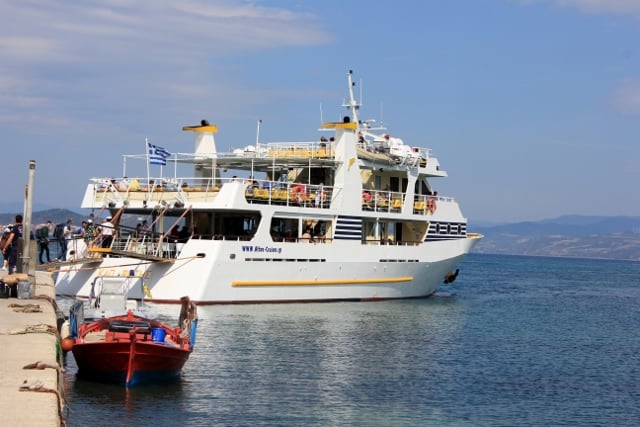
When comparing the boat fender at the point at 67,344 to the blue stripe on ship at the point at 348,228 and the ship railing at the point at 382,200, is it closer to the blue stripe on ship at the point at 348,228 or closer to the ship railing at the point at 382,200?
the blue stripe on ship at the point at 348,228

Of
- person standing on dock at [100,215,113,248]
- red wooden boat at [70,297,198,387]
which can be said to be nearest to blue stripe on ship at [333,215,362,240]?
person standing on dock at [100,215,113,248]

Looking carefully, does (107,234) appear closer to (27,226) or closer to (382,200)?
(382,200)

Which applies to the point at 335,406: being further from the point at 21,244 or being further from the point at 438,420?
the point at 21,244

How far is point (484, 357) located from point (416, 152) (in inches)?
633

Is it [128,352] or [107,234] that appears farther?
[107,234]

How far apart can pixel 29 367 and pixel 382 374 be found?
1053cm

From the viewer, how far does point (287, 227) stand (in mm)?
36250

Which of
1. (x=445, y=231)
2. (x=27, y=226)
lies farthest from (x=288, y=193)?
(x=27, y=226)

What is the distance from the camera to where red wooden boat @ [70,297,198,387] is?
18.5m

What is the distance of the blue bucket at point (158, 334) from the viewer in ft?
64.9

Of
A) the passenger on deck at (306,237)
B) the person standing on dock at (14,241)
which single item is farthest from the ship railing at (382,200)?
the person standing on dock at (14,241)

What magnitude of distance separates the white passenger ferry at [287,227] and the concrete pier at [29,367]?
12.1 meters

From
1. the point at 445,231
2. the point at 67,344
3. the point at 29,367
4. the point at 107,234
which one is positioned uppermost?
the point at 445,231

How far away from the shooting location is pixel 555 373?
916 inches
